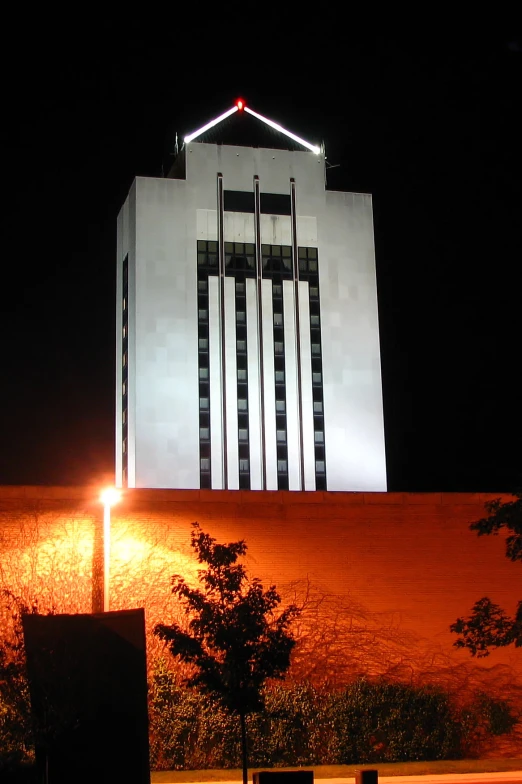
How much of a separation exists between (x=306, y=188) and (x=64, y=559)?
3567 centimetres

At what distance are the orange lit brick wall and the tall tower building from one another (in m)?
25.2

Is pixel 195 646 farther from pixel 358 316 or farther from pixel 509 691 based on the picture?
pixel 358 316

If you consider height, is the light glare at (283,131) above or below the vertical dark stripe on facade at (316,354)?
above

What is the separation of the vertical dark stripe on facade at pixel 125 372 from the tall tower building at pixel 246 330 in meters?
0.10

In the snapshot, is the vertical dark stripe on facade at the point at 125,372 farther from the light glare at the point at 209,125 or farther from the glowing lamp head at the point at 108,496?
the glowing lamp head at the point at 108,496

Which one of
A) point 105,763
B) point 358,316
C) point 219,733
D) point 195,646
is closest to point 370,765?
point 219,733

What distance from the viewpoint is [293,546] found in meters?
26.1

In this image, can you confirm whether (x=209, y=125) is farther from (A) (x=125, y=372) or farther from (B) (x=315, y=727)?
(B) (x=315, y=727)

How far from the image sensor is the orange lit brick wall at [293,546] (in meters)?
24.6

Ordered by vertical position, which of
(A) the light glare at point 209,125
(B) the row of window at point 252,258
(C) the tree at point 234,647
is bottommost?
(C) the tree at point 234,647

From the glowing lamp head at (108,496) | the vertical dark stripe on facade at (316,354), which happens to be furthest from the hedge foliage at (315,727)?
the vertical dark stripe on facade at (316,354)

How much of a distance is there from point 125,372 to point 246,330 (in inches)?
269

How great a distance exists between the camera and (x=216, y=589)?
1855 centimetres

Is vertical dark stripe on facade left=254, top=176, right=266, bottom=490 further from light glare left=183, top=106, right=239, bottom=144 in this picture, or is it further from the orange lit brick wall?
the orange lit brick wall
